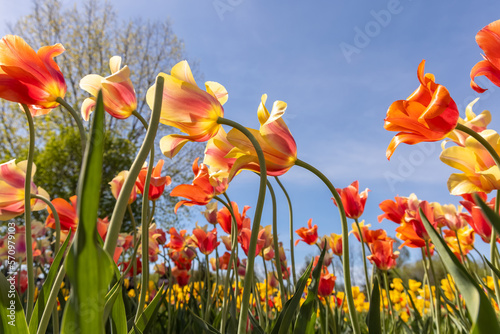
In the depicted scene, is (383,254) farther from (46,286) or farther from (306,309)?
(46,286)

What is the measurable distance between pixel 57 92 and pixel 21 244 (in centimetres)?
171

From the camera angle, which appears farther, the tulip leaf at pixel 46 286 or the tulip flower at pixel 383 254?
the tulip flower at pixel 383 254

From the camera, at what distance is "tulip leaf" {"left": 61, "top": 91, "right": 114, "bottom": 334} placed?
1.02 ft

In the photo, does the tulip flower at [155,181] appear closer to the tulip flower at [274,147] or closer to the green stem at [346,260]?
the tulip flower at [274,147]

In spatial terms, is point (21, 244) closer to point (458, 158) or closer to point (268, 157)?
point (268, 157)

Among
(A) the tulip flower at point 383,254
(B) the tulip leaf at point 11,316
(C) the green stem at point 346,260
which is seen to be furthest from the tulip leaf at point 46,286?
(A) the tulip flower at point 383,254

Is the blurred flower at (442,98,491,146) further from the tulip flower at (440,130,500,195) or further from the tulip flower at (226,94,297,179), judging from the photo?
the tulip flower at (226,94,297,179)

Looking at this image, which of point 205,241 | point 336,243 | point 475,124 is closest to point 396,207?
point 336,243

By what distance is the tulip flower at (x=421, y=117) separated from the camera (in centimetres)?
61

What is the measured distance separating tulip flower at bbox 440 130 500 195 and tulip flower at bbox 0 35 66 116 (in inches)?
31.4

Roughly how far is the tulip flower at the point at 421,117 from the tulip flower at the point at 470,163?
0.36ft

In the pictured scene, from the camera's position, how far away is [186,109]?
0.61 metres

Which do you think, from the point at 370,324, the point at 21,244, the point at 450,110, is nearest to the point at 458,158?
the point at 450,110

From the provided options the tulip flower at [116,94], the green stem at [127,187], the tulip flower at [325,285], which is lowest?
the green stem at [127,187]
